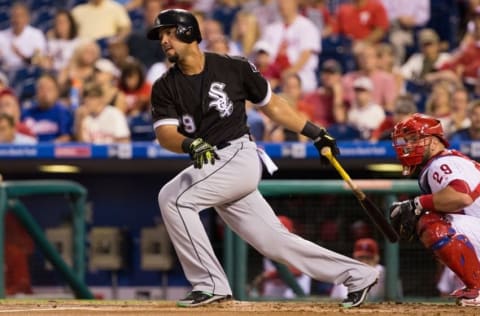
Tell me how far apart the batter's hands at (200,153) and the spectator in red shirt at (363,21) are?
6207mm

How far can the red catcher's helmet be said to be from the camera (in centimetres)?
607

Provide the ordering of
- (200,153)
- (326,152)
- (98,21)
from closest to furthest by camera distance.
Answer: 1. (200,153)
2. (326,152)
3. (98,21)

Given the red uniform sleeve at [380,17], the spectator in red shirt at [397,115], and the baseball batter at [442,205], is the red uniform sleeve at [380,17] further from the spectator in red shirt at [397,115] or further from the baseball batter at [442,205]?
the baseball batter at [442,205]

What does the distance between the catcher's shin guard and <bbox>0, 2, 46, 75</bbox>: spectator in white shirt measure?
7.19 meters

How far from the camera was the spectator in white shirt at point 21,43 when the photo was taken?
12.4 meters

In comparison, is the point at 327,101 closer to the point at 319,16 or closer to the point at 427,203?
the point at 319,16

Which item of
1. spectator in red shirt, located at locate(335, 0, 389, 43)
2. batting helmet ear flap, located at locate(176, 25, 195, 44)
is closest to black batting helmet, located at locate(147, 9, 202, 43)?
batting helmet ear flap, located at locate(176, 25, 195, 44)

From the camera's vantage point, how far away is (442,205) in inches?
233

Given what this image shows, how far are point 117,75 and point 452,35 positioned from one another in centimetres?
327

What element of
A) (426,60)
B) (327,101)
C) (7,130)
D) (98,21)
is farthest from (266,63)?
(7,130)

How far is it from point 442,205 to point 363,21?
20.0 feet

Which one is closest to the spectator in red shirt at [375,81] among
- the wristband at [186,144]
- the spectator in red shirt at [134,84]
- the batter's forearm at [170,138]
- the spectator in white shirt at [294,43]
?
the spectator in white shirt at [294,43]

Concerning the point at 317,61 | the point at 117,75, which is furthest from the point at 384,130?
the point at 117,75

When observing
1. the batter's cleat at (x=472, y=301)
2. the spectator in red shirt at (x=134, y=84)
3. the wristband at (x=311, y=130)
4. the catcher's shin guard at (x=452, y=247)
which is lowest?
the batter's cleat at (x=472, y=301)
